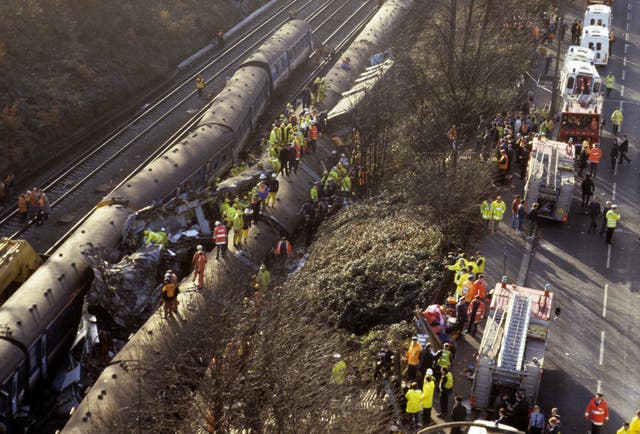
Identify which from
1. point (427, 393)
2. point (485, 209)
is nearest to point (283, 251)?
point (485, 209)

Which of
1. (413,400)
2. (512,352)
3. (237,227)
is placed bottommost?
(413,400)

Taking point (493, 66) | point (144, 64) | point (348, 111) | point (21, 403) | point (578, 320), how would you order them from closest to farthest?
1. point (21, 403)
2. point (578, 320)
3. point (348, 111)
4. point (493, 66)
5. point (144, 64)

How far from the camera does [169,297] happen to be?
22125 millimetres

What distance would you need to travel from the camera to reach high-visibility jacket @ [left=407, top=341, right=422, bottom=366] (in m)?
20.9

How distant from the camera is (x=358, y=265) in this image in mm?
25984

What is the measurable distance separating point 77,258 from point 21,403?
178 inches

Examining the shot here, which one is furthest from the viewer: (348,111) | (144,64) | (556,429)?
(144,64)

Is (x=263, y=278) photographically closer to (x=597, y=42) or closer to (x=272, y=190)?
(x=272, y=190)

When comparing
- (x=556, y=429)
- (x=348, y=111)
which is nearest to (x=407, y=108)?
(x=348, y=111)

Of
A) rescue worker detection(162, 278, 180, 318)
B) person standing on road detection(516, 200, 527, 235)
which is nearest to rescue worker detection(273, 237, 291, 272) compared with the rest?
rescue worker detection(162, 278, 180, 318)

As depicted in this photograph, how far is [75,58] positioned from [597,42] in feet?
91.2

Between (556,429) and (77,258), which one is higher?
(77,258)

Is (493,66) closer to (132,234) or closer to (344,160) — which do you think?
(344,160)

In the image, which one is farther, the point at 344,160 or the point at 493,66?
the point at 493,66
